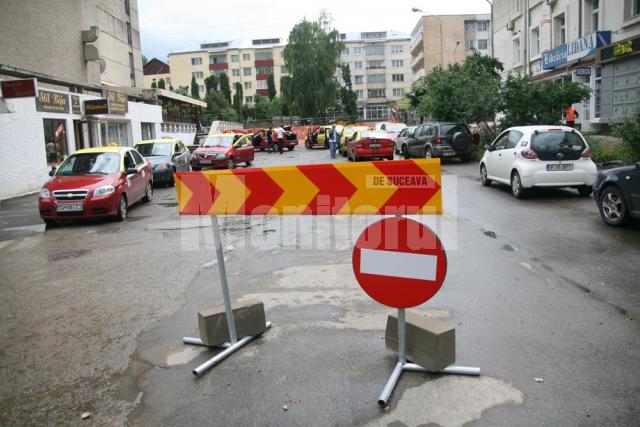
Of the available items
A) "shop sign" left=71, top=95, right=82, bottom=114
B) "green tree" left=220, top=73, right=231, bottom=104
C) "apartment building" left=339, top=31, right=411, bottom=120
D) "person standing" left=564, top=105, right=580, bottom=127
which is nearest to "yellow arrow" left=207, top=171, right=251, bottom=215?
"shop sign" left=71, top=95, right=82, bottom=114

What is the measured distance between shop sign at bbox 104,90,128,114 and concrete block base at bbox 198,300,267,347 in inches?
1003

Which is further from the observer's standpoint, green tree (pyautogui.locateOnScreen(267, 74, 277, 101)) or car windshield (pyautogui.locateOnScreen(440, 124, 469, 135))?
green tree (pyautogui.locateOnScreen(267, 74, 277, 101))

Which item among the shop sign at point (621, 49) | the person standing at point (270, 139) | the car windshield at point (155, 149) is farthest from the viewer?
the person standing at point (270, 139)

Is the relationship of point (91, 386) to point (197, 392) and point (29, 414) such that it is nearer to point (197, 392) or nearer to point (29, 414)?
point (29, 414)

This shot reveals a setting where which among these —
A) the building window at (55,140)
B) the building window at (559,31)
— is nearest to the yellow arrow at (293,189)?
the building window at (55,140)

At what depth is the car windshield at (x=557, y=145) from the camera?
1259cm

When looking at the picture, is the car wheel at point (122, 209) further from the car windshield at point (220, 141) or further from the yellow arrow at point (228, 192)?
the car windshield at point (220, 141)

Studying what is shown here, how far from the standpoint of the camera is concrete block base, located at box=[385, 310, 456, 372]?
409cm

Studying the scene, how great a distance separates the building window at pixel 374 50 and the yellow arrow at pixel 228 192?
10817 cm

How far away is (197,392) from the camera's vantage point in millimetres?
4027

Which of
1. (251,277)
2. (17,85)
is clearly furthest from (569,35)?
(251,277)

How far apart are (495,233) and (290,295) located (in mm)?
4590

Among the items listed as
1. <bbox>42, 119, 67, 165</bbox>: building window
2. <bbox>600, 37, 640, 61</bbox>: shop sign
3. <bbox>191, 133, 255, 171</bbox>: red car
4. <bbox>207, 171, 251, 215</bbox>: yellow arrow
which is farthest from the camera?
<bbox>191, 133, 255, 171</bbox>: red car

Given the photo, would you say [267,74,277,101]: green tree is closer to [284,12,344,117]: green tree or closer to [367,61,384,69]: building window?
[367,61,384,69]: building window
